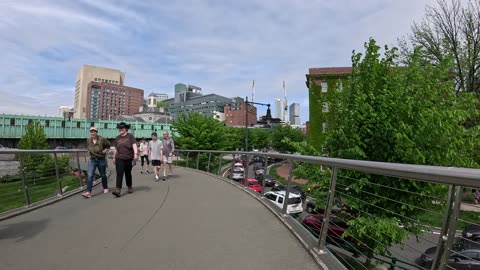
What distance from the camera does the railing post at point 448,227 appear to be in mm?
2109

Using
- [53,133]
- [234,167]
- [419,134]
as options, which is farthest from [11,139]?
[419,134]

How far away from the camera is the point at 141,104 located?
15812cm

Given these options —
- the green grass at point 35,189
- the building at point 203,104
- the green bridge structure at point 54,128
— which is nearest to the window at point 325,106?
the green grass at point 35,189

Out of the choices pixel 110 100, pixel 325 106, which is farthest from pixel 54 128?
pixel 325 106

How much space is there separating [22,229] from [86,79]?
152083mm

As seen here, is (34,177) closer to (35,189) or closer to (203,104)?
(35,189)

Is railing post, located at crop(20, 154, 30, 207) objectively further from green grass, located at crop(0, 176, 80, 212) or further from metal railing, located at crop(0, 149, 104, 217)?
green grass, located at crop(0, 176, 80, 212)

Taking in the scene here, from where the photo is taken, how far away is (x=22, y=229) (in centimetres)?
518

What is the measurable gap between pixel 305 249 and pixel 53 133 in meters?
85.8

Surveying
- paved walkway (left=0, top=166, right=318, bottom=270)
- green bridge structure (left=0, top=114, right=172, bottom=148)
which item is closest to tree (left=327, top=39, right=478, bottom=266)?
paved walkway (left=0, top=166, right=318, bottom=270)

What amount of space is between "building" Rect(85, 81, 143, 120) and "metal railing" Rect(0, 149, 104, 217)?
126497mm

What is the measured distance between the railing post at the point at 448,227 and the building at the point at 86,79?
147m

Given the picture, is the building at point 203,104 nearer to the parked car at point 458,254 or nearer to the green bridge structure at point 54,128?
the green bridge structure at point 54,128

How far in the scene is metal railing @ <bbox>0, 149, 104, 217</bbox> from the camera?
22.4ft
